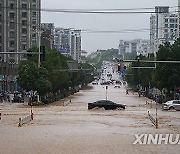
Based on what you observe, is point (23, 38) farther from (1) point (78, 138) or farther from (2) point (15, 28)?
(1) point (78, 138)

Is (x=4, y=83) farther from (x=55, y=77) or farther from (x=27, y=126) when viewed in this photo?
(x=27, y=126)

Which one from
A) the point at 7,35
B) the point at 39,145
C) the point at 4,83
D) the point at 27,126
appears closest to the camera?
the point at 39,145

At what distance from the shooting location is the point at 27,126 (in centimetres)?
3681

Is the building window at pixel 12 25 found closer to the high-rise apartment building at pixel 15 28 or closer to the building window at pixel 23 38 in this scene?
the high-rise apartment building at pixel 15 28

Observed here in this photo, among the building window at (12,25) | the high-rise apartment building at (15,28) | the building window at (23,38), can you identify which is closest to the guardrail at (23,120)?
the high-rise apartment building at (15,28)

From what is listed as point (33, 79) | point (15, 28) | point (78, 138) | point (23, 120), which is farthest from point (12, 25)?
point (78, 138)

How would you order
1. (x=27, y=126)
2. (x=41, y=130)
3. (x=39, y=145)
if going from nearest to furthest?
(x=39, y=145), (x=41, y=130), (x=27, y=126)

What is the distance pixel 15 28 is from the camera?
13875cm

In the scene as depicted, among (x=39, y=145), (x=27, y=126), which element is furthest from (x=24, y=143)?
(x=27, y=126)

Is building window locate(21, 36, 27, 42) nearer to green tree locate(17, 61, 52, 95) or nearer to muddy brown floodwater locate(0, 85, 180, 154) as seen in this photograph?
green tree locate(17, 61, 52, 95)

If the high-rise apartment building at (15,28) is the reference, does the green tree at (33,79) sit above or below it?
below

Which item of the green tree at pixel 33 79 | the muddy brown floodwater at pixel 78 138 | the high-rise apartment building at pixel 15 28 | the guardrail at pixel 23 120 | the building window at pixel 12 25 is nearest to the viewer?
A: the muddy brown floodwater at pixel 78 138

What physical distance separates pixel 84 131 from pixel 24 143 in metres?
7.74

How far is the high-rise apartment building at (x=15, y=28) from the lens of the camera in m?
136
